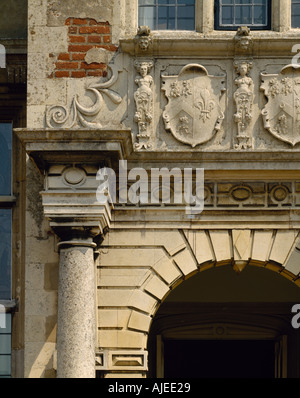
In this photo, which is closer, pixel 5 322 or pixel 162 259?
pixel 162 259

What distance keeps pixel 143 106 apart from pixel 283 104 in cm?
147

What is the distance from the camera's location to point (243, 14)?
12703mm

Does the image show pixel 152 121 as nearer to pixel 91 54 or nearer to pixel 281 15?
pixel 91 54

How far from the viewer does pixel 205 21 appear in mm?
12523

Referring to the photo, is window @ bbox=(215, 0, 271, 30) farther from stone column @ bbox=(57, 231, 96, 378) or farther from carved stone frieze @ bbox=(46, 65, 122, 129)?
stone column @ bbox=(57, 231, 96, 378)

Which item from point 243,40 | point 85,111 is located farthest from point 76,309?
point 243,40

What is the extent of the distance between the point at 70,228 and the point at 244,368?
16.3 ft

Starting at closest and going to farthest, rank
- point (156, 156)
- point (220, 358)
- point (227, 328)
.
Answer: point (156, 156) < point (227, 328) < point (220, 358)

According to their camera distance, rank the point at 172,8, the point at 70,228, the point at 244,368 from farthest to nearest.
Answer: the point at 244,368 < the point at 172,8 < the point at 70,228

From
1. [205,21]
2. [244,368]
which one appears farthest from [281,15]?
[244,368]

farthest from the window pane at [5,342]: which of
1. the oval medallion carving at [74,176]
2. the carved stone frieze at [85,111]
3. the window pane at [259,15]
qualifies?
the window pane at [259,15]

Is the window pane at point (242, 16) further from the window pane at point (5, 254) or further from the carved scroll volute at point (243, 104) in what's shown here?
the window pane at point (5, 254)

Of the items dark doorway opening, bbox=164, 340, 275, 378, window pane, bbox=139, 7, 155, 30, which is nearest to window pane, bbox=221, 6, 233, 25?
window pane, bbox=139, 7, 155, 30

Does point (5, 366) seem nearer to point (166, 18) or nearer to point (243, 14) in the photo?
point (166, 18)
